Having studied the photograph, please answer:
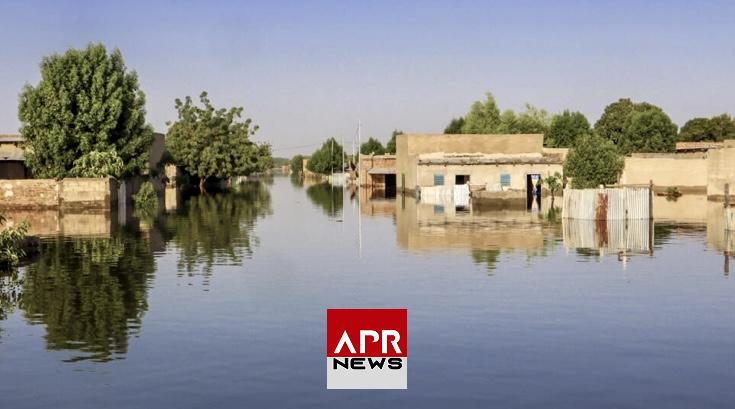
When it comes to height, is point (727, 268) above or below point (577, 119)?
below

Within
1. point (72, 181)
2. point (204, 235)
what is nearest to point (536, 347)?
point (204, 235)

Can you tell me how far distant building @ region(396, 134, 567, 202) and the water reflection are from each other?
2178 cm

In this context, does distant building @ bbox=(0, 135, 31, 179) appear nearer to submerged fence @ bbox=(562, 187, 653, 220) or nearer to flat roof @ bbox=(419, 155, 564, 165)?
flat roof @ bbox=(419, 155, 564, 165)

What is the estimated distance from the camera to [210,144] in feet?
370

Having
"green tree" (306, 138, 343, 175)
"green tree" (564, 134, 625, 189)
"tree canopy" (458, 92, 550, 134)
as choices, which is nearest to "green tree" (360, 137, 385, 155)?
"green tree" (306, 138, 343, 175)

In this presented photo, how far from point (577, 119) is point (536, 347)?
119m

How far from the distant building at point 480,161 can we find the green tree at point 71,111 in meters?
25.8

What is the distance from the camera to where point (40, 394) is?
12.2 metres

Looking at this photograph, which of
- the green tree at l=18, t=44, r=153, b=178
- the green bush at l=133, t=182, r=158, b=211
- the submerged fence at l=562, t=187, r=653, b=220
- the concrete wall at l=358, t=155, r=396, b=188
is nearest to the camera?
the submerged fence at l=562, t=187, r=653, b=220

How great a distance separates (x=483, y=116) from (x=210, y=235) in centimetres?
10234

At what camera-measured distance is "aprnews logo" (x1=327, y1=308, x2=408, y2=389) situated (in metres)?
10.4

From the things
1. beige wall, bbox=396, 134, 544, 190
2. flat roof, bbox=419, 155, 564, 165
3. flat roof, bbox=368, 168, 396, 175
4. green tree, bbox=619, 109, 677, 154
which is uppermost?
green tree, bbox=619, 109, 677, 154

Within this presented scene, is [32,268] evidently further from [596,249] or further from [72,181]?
[72,181]

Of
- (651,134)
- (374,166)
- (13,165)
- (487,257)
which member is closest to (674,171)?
(651,134)
